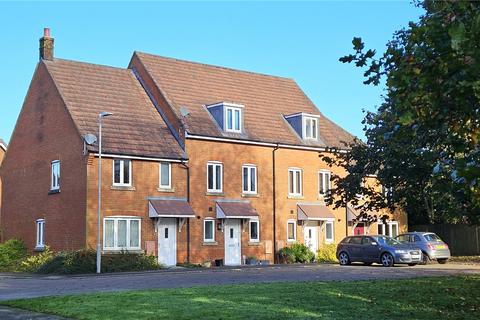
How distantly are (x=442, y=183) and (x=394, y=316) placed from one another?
2545mm

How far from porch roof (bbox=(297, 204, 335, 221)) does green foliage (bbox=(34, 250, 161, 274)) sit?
11.8 meters

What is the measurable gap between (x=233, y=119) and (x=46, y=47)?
11389 mm

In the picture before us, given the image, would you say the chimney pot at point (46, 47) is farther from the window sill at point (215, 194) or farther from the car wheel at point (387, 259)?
the car wheel at point (387, 259)

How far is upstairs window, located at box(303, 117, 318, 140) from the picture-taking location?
41750 millimetres

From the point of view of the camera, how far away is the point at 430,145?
16.0 m

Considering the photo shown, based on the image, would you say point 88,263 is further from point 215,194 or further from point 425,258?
point 425,258

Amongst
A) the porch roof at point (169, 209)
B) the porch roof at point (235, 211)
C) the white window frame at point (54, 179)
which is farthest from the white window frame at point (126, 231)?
the porch roof at point (235, 211)

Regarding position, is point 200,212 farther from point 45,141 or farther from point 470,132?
point 470,132

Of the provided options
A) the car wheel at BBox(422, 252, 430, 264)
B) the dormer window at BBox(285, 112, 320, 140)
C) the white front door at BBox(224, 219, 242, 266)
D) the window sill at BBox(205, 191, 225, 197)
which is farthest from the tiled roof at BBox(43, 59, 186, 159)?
the car wheel at BBox(422, 252, 430, 264)

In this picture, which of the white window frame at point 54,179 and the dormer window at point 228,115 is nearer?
the white window frame at point 54,179

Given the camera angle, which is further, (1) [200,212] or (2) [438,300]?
(1) [200,212]

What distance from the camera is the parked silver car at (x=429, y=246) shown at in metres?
32.6

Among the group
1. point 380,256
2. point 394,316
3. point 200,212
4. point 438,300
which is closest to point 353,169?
point 380,256

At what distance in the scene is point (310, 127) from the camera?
1657 inches
